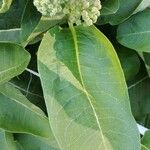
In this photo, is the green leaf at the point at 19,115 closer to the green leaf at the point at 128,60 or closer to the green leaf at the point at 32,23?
the green leaf at the point at 32,23

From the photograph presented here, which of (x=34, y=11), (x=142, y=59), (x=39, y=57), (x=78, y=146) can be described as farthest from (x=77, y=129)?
(x=142, y=59)

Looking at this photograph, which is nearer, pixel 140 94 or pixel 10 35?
pixel 10 35

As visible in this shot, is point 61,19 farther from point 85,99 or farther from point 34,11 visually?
point 85,99

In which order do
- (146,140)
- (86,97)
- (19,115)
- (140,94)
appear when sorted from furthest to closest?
(140,94) < (146,140) < (19,115) < (86,97)

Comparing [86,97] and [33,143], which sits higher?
[86,97]

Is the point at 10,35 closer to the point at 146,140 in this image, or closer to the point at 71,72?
the point at 71,72

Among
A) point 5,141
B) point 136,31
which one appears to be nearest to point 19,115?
point 5,141

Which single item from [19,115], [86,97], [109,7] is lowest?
[19,115]
